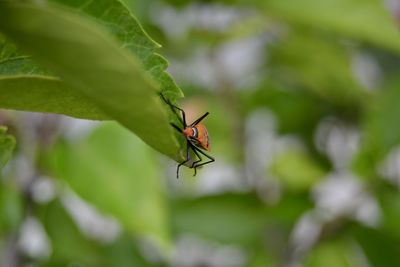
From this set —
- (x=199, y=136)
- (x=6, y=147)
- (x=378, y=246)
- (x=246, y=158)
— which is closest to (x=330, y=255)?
(x=378, y=246)

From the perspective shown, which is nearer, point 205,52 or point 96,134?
point 96,134

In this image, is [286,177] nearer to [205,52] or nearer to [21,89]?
[205,52]

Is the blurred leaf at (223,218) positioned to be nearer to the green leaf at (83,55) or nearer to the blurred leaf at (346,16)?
the blurred leaf at (346,16)

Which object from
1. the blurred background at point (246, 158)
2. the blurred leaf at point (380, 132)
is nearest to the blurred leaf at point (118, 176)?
the blurred background at point (246, 158)

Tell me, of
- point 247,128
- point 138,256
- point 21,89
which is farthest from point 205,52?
point 21,89

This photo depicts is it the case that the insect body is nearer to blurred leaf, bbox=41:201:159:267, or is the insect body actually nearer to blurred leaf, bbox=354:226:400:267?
blurred leaf, bbox=41:201:159:267

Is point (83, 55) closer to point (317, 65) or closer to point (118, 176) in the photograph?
point (118, 176)

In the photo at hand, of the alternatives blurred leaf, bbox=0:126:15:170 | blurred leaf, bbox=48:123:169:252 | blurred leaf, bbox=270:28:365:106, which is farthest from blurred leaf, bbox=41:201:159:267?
blurred leaf, bbox=0:126:15:170
